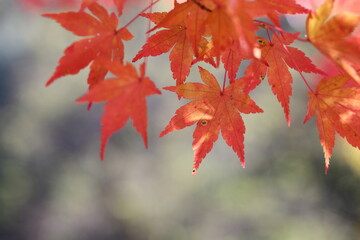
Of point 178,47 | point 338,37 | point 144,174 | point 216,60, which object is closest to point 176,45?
point 178,47

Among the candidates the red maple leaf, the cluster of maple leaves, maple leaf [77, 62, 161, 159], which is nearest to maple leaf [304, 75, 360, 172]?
the cluster of maple leaves

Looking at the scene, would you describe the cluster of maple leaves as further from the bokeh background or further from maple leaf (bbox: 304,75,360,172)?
the bokeh background

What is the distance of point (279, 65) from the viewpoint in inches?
28.8

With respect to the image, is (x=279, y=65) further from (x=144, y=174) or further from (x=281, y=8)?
(x=144, y=174)

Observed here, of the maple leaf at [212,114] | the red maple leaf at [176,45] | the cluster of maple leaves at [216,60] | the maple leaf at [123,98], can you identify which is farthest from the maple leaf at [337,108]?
the maple leaf at [123,98]

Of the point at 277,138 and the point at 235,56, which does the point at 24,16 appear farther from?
the point at 235,56

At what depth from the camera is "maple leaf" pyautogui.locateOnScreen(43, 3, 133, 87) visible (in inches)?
21.4

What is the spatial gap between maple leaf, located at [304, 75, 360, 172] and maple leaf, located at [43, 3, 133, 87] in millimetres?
362

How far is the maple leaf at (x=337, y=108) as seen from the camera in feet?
2.19

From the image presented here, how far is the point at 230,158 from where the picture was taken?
4.55m

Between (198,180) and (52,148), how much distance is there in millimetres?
1889

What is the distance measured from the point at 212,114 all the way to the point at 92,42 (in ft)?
0.97

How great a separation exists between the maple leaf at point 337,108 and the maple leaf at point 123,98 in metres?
0.34

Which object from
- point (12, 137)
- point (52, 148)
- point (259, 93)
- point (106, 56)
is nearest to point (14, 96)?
point (12, 137)
